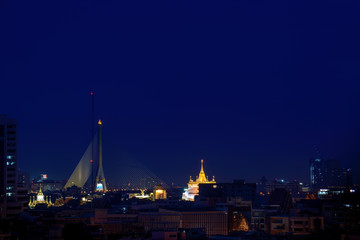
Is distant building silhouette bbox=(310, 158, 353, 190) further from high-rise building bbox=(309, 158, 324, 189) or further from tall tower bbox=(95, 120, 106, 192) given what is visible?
tall tower bbox=(95, 120, 106, 192)

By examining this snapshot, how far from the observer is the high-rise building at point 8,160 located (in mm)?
30703

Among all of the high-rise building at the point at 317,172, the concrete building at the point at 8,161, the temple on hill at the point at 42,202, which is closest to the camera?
the concrete building at the point at 8,161

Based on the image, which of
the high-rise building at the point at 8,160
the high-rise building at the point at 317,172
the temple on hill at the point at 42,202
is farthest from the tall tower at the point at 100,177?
the high-rise building at the point at 8,160

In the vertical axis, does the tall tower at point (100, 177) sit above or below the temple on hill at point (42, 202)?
above

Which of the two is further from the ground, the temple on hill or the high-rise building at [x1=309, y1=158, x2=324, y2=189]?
the high-rise building at [x1=309, y1=158, x2=324, y2=189]

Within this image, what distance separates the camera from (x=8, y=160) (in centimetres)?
3092

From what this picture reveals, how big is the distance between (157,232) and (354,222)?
263 inches

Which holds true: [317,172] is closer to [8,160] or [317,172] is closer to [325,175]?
[325,175]

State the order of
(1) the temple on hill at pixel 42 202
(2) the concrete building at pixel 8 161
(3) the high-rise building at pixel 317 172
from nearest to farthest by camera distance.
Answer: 1. (2) the concrete building at pixel 8 161
2. (1) the temple on hill at pixel 42 202
3. (3) the high-rise building at pixel 317 172

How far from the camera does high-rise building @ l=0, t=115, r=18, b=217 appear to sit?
3070 cm

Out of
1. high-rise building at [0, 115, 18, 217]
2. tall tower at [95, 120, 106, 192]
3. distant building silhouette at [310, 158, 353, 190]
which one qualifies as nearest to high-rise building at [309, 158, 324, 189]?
distant building silhouette at [310, 158, 353, 190]

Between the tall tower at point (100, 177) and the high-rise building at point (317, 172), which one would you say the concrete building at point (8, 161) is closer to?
the tall tower at point (100, 177)

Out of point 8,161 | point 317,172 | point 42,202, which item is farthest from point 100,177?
point 8,161

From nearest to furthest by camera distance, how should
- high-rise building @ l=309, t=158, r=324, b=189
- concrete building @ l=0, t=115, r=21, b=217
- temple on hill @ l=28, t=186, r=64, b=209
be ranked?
concrete building @ l=0, t=115, r=21, b=217, temple on hill @ l=28, t=186, r=64, b=209, high-rise building @ l=309, t=158, r=324, b=189
